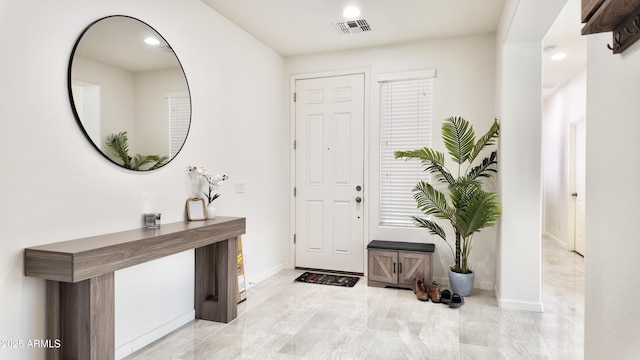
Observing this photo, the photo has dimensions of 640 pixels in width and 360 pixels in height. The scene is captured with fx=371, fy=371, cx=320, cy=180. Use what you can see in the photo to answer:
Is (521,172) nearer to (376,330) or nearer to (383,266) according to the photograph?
(383,266)

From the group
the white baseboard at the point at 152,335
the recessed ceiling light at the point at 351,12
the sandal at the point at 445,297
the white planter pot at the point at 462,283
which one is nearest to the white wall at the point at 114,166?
the white baseboard at the point at 152,335

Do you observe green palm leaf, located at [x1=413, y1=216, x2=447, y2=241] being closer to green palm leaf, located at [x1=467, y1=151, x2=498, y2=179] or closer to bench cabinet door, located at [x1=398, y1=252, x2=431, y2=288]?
bench cabinet door, located at [x1=398, y1=252, x2=431, y2=288]

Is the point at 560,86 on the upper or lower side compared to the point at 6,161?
upper

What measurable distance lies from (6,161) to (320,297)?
8.70ft

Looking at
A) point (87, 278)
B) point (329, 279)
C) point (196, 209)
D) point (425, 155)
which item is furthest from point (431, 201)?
point (87, 278)

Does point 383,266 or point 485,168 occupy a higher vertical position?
point 485,168

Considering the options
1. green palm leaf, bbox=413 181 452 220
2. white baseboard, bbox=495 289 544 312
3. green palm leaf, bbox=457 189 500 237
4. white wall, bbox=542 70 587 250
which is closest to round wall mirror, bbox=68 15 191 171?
Result: green palm leaf, bbox=413 181 452 220

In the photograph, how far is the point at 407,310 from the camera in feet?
10.6

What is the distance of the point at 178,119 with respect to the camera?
2844mm

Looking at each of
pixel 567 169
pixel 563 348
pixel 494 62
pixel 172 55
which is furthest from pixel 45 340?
pixel 567 169

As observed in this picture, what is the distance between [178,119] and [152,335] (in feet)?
5.20

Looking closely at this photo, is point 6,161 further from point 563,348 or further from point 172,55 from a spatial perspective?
point 563,348

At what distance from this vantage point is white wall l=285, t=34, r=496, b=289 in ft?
12.8

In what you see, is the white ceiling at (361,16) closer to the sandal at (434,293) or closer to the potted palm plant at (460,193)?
the potted palm plant at (460,193)
